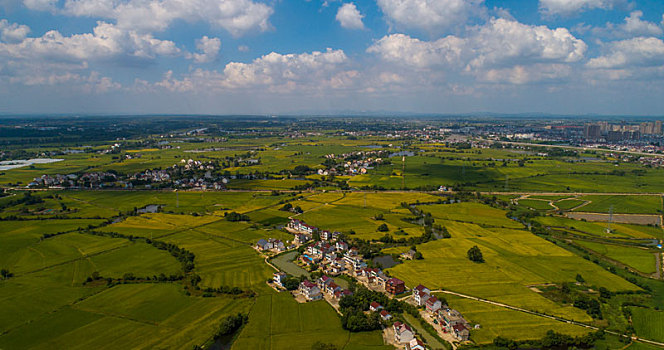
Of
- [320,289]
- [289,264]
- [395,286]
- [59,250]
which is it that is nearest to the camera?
[395,286]

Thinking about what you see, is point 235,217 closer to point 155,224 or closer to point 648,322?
point 155,224

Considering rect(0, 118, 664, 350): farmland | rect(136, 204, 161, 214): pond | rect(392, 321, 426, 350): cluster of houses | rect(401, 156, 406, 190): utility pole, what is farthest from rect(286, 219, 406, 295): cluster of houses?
rect(401, 156, 406, 190): utility pole

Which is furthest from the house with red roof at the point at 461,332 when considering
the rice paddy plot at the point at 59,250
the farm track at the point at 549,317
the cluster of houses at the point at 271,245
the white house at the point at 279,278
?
the rice paddy plot at the point at 59,250

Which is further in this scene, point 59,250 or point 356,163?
point 356,163

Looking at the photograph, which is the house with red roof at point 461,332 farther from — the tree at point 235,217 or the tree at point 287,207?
the tree at point 287,207

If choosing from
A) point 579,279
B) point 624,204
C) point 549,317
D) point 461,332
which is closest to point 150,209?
point 461,332

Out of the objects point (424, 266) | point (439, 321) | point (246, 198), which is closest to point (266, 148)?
point (246, 198)

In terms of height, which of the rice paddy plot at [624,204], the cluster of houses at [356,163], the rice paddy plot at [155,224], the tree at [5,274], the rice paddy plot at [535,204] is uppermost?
the cluster of houses at [356,163]
